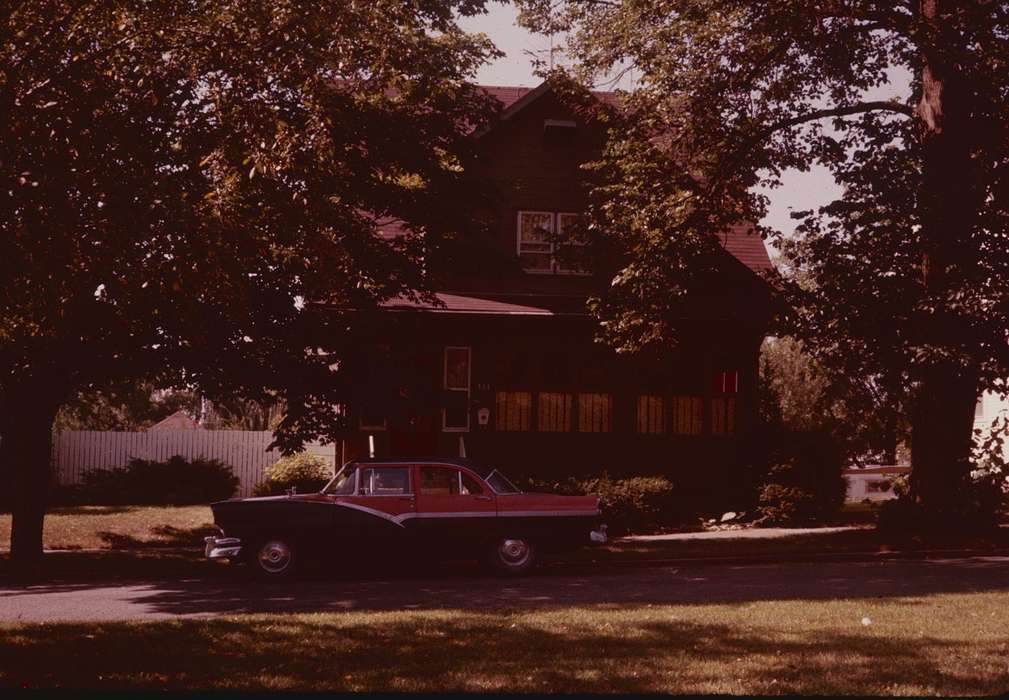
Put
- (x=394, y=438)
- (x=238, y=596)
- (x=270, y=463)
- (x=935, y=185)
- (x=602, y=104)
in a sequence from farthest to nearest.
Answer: (x=270, y=463) → (x=394, y=438) → (x=602, y=104) → (x=935, y=185) → (x=238, y=596)

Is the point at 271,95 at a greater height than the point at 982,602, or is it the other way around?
the point at 271,95

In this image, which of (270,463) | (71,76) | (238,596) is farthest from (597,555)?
(270,463)

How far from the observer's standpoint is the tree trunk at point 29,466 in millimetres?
19828

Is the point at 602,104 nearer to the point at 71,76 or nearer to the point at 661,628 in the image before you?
the point at 71,76

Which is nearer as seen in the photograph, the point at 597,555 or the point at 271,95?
the point at 271,95

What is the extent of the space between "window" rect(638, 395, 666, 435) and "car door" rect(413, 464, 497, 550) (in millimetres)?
12414

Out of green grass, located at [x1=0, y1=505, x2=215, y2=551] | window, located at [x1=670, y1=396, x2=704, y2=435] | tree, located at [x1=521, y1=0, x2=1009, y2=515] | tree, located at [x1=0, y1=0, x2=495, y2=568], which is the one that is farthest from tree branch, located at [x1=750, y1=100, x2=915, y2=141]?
green grass, located at [x1=0, y1=505, x2=215, y2=551]

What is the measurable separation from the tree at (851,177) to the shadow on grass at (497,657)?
10.5 meters

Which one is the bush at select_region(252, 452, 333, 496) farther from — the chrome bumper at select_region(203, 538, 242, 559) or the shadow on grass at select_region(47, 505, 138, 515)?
the chrome bumper at select_region(203, 538, 242, 559)

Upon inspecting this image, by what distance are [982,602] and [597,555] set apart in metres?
8.02

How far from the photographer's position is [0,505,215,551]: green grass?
22.9m

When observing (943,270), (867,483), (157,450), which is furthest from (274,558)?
(867,483)

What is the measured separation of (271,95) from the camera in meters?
15.1

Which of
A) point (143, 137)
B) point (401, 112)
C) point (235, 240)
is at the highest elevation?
point (401, 112)
